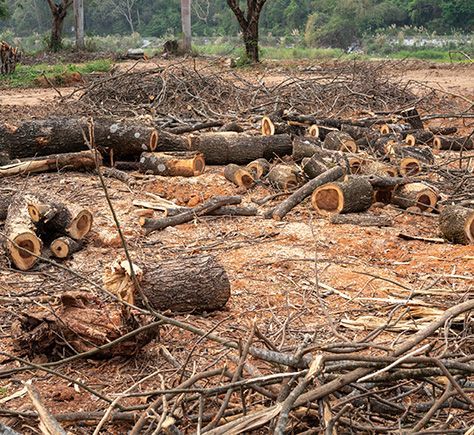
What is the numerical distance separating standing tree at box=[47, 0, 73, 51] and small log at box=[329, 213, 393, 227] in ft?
75.9

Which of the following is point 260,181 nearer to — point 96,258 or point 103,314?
point 96,258

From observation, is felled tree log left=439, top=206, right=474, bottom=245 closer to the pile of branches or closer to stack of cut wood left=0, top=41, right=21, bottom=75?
the pile of branches

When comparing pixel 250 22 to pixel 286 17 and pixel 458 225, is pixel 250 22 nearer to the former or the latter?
pixel 458 225

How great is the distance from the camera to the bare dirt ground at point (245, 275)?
4.27m

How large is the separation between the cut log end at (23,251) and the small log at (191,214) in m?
1.27

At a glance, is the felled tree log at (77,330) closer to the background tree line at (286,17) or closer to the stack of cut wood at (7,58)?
the stack of cut wood at (7,58)

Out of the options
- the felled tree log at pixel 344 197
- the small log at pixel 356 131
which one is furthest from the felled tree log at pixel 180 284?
the small log at pixel 356 131

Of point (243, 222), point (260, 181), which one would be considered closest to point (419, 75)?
point (260, 181)

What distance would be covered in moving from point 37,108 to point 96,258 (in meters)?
8.85

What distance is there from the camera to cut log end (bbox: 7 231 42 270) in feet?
19.9

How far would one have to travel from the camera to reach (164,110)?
1338cm

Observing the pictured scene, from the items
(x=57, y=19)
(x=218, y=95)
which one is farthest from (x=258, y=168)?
(x=57, y=19)

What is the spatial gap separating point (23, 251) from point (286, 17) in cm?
5102

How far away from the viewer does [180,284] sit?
16.8ft
